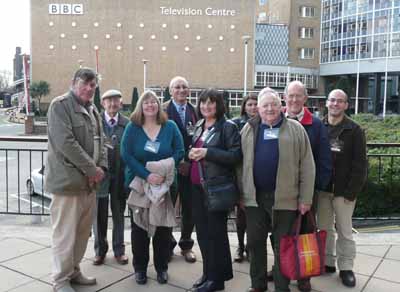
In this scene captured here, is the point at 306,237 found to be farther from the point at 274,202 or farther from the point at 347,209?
the point at 347,209

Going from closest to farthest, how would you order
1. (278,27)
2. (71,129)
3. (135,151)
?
(71,129)
(135,151)
(278,27)

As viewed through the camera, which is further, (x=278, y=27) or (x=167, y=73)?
(x=278, y=27)

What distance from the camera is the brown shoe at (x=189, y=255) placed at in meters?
4.66

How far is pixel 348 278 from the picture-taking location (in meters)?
4.10

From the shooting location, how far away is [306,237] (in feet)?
11.9

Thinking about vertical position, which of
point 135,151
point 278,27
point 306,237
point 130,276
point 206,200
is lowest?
point 130,276

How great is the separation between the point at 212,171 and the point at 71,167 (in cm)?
124

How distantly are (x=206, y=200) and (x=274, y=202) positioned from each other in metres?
0.62

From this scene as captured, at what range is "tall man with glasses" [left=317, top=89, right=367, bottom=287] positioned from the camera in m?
4.07

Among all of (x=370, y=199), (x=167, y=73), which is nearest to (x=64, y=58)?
(x=167, y=73)

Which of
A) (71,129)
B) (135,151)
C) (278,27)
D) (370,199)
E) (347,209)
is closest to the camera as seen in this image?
(71,129)

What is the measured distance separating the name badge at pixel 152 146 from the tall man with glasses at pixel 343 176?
5.66 ft

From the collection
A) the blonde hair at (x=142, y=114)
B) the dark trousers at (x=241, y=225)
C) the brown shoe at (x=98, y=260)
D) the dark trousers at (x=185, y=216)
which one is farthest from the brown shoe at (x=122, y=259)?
the blonde hair at (x=142, y=114)

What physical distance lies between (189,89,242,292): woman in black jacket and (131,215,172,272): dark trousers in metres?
0.36
